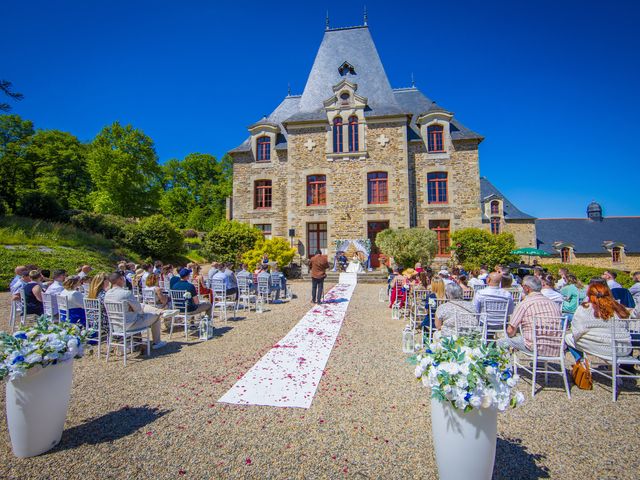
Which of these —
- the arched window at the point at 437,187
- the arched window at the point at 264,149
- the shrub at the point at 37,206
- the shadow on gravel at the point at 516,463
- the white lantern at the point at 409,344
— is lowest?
the shadow on gravel at the point at 516,463

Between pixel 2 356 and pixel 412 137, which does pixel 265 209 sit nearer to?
pixel 412 137

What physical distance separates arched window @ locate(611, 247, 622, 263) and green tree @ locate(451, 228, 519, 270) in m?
17.6

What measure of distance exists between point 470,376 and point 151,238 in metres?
19.0

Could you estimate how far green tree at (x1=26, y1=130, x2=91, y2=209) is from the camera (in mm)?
25188

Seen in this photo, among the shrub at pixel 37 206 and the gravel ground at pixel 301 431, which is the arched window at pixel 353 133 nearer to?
the gravel ground at pixel 301 431

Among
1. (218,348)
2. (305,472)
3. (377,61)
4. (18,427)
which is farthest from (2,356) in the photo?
(377,61)

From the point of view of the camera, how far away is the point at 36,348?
2547 millimetres

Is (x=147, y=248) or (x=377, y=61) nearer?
(x=147, y=248)

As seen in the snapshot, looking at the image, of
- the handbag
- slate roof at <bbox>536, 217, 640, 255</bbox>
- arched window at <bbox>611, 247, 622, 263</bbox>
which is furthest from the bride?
arched window at <bbox>611, 247, 622, 263</bbox>

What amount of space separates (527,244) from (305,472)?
27257 millimetres

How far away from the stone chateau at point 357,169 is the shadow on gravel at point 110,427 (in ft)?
47.1

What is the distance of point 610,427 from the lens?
313 centimetres

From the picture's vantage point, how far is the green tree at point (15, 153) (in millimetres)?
21109

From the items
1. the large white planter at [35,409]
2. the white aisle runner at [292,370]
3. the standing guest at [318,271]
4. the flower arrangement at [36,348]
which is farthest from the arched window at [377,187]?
the large white planter at [35,409]
